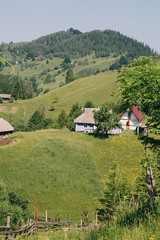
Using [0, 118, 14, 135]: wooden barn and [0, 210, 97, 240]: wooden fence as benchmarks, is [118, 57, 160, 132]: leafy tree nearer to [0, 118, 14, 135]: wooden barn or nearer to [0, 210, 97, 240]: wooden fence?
[0, 210, 97, 240]: wooden fence

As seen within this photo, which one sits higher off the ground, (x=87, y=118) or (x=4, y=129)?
(x=87, y=118)

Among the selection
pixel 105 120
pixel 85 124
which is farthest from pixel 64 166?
pixel 85 124

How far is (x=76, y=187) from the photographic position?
45.7m

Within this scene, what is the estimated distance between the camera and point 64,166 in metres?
51.7

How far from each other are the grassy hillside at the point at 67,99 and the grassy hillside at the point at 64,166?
58415 millimetres

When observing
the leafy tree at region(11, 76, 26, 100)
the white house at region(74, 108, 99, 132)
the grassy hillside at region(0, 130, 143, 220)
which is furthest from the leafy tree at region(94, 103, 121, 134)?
the leafy tree at region(11, 76, 26, 100)

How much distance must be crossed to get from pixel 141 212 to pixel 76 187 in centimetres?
3519

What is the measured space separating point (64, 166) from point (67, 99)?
92982 mm

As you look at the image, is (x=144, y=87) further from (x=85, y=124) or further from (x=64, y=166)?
(x=85, y=124)

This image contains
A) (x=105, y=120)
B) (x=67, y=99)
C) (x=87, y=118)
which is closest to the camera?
(x=105, y=120)

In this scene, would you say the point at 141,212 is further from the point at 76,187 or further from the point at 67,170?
the point at 67,170

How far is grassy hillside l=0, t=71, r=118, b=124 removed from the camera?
413 feet

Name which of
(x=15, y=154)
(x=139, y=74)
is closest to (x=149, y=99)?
(x=139, y=74)

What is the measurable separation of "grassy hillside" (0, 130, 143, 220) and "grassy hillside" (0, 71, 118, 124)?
58.4 meters
